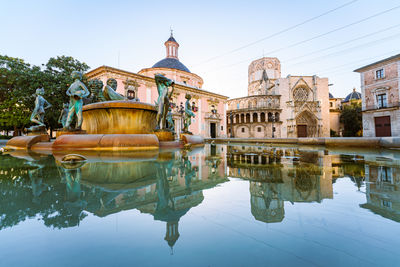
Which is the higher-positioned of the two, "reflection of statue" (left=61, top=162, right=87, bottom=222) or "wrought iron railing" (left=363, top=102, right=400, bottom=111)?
"wrought iron railing" (left=363, top=102, right=400, bottom=111)

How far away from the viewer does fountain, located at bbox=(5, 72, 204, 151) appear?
14.5ft

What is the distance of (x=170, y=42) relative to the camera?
30.2 m

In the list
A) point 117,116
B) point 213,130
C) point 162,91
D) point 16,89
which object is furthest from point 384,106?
point 16,89

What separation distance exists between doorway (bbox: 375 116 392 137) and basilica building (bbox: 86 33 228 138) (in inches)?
790

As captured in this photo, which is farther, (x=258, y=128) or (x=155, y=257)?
(x=258, y=128)

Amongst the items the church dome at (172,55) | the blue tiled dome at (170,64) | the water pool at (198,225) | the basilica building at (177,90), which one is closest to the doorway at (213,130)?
the basilica building at (177,90)

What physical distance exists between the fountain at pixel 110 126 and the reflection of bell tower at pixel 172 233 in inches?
148

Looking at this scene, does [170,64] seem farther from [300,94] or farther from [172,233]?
[172,233]

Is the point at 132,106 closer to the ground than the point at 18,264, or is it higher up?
higher up

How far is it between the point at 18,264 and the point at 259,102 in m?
37.8

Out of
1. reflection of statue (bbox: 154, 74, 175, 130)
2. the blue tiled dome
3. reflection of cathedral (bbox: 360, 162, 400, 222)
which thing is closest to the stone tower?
the blue tiled dome

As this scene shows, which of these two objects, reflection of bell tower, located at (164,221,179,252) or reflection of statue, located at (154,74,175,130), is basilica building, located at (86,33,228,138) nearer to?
reflection of statue, located at (154,74,175,130)

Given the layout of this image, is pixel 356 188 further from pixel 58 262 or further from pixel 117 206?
pixel 58 262

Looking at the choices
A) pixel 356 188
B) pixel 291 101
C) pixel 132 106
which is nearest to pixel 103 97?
pixel 132 106
